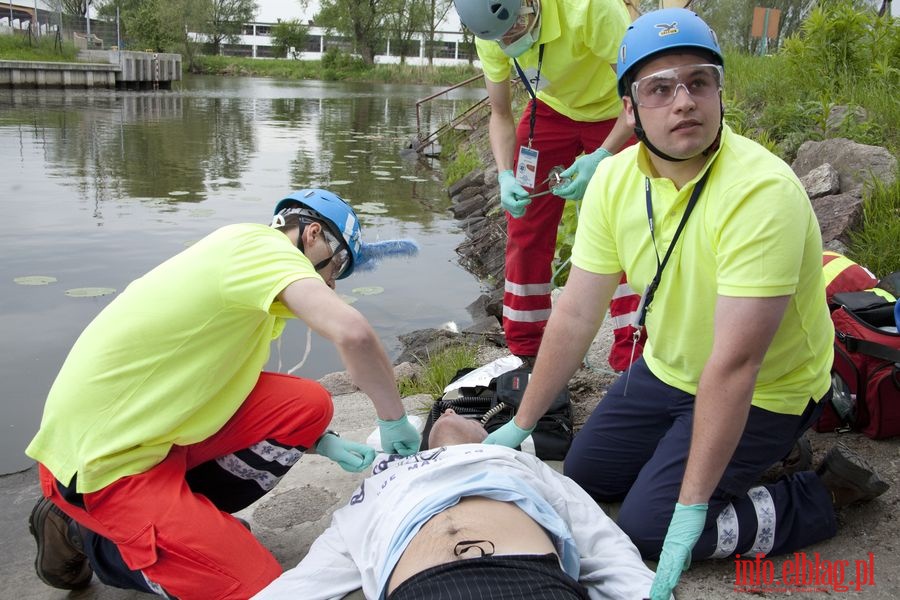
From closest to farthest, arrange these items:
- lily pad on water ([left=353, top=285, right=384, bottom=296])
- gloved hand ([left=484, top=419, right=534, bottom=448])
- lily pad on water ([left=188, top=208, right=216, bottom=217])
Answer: gloved hand ([left=484, top=419, right=534, bottom=448]) < lily pad on water ([left=353, top=285, right=384, bottom=296]) < lily pad on water ([left=188, top=208, right=216, bottom=217])

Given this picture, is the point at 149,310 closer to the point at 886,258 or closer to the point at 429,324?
the point at 886,258

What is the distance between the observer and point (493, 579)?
5.88ft

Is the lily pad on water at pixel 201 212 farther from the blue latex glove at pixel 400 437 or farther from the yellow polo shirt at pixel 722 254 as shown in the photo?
the yellow polo shirt at pixel 722 254

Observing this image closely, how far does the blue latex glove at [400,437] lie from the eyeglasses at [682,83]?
3.97ft

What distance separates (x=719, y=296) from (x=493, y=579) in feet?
3.04

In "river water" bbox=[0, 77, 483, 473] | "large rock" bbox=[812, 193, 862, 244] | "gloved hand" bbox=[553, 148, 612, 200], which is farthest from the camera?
"river water" bbox=[0, 77, 483, 473]

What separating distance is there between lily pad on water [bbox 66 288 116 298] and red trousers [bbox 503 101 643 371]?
3.72 metres

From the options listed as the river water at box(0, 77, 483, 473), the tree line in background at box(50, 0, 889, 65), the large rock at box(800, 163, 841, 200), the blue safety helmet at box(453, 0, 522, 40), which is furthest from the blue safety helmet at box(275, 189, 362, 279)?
the tree line in background at box(50, 0, 889, 65)

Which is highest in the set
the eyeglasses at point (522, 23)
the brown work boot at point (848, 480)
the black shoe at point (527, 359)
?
the eyeglasses at point (522, 23)

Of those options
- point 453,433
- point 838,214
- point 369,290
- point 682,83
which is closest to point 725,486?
point 453,433

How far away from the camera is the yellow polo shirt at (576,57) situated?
3400 mm

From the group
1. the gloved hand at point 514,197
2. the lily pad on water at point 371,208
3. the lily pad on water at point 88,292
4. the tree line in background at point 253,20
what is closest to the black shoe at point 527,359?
the gloved hand at point 514,197

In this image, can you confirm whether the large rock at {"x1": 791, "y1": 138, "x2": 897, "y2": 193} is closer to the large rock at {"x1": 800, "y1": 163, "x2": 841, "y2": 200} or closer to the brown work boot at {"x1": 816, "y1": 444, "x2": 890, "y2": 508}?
the large rock at {"x1": 800, "y1": 163, "x2": 841, "y2": 200}

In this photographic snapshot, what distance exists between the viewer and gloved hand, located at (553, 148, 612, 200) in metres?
3.53
